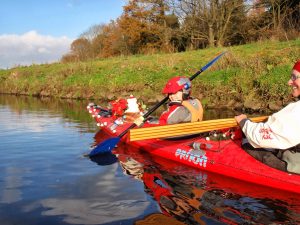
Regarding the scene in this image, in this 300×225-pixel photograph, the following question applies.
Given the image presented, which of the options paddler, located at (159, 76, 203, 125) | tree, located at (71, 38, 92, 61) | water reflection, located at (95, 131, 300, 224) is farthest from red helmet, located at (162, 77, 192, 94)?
tree, located at (71, 38, 92, 61)

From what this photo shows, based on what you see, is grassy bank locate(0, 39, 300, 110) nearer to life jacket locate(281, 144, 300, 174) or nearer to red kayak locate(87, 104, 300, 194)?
red kayak locate(87, 104, 300, 194)

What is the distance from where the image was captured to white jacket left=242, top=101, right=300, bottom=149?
403cm

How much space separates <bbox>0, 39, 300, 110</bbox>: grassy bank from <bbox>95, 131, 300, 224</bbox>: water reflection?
23.4ft

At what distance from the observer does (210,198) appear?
4605 millimetres

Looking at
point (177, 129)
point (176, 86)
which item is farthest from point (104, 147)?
point (177, 129)

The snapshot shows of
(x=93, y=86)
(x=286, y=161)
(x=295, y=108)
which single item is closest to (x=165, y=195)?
(x=286, y=161)

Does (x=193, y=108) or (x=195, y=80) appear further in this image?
(x=195, y=80)

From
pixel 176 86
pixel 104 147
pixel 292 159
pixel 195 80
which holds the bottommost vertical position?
pixel 104 147

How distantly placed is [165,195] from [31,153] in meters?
3.51

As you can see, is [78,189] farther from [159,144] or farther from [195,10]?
[195,10]

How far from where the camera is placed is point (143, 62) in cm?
2020

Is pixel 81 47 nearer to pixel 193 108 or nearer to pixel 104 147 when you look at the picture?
pixel 104 147

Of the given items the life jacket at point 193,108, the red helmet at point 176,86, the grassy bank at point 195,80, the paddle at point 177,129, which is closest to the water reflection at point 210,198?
the paddle at point 177,129

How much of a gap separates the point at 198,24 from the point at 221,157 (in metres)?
22.7
